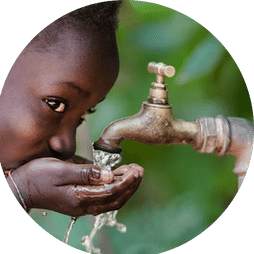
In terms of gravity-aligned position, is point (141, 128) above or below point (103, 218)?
above

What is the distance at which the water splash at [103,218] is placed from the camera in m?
1.81

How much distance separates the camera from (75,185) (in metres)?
1.78

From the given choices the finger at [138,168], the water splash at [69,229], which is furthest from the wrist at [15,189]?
the finger at [138,168]

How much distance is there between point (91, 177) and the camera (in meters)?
1.76

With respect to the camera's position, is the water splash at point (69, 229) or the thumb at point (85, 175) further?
the water splash at point (69, 229)

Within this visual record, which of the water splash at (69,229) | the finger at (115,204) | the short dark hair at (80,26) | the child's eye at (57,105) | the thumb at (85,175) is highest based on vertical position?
the short dark hair at (80,26)

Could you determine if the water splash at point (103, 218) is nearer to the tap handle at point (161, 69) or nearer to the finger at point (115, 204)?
the finger at point (115, 204)

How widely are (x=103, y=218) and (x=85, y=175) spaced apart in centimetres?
22

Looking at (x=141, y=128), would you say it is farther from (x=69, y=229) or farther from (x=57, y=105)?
(x=69, y=229)

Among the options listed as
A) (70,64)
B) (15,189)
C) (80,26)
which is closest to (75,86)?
(70,64)

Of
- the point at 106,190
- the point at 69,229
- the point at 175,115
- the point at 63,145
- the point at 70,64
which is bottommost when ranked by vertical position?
the point at 69,229

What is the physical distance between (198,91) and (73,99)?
1.50 ft

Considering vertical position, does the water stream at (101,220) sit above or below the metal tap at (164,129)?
below

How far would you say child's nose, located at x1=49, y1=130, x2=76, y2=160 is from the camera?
178 centimetres
